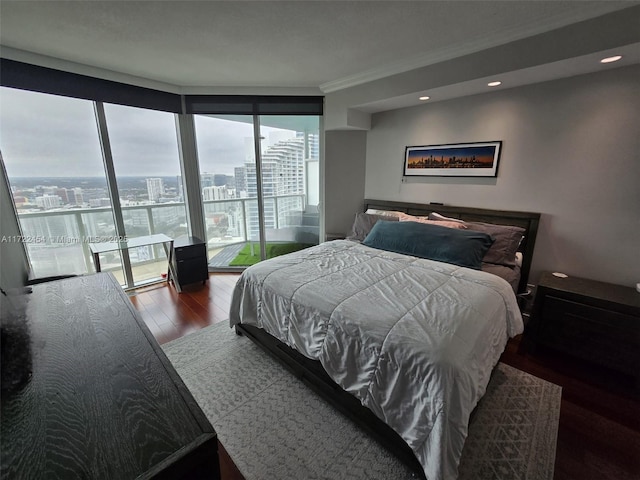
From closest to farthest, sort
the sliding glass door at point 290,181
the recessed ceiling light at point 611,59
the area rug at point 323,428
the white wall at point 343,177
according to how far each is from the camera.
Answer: the area rug at point 323,428 < the recessed ceiling light at point 611,59 < the white wall at point 343,177 < the sliding glass door at point 290,181

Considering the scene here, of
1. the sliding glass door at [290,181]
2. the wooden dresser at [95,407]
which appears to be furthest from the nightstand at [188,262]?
the wooden dresser at [95,407]

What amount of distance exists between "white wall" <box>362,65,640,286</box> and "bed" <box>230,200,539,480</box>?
0.73 feet

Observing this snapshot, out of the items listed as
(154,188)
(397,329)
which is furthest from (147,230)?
(397,329)

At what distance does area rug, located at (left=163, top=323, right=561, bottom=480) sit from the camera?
1.37 m

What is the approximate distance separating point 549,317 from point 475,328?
1.19 meters

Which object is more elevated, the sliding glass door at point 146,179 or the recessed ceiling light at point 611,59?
the recessed ceiling light at point 611,59

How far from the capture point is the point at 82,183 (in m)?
2.94

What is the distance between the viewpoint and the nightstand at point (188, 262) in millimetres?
3338

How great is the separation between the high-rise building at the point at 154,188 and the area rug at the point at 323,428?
2.25 m

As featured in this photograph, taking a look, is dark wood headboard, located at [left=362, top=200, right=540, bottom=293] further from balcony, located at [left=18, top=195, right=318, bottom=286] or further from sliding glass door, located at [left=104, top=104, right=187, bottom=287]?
sliding glass door, located at [left=104, top=104, right=187, bottom=287]

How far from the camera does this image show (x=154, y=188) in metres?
3.46

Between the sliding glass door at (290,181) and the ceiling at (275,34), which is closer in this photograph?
the ceiling at (275,34)

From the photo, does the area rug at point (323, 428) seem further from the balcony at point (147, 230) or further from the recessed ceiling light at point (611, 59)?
the recessed ceiling light at point (611, 59)

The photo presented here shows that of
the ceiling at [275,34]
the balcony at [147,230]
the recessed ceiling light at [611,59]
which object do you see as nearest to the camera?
the ceiling at [275,34]
